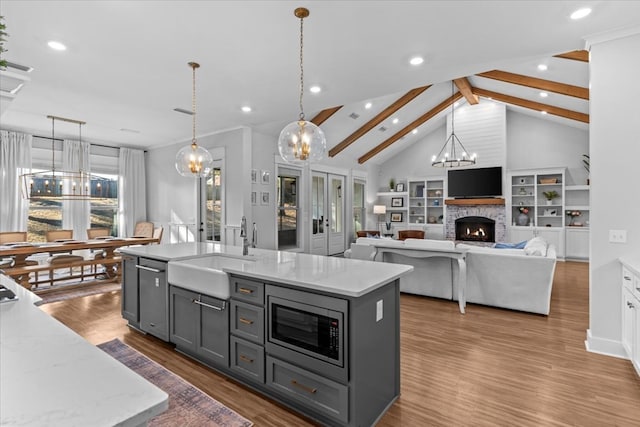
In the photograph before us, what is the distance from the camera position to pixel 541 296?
13.0 feet

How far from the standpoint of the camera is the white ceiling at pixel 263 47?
2.55m

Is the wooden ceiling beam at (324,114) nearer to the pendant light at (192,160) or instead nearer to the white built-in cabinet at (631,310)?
the pendant light at (192,160)

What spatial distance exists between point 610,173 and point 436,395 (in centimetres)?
251

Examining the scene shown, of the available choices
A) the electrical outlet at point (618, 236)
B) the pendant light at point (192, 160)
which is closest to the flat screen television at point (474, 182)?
the electrical outlet at point (618, 236)

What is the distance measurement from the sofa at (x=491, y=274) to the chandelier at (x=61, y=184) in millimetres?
5367

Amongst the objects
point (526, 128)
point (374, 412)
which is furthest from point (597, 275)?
point (526, 128)

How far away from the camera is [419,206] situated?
33.8 ft

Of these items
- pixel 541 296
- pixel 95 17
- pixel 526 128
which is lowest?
pixel 541 296

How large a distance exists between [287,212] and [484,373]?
5.37 m

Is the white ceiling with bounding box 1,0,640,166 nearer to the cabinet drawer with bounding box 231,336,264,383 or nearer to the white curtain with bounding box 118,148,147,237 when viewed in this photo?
the white curtain with bounding box 118,148,147,237

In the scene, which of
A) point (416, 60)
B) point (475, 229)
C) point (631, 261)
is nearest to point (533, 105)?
point (475, 229)

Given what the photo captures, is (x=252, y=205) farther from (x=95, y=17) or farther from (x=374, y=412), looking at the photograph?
(x=374, y=412)

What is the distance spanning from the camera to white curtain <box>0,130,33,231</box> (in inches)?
229

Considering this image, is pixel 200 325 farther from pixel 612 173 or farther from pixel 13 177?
pixel 13 177
